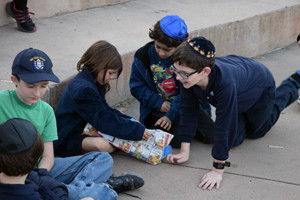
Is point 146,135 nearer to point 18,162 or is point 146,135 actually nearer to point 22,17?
point 18,162

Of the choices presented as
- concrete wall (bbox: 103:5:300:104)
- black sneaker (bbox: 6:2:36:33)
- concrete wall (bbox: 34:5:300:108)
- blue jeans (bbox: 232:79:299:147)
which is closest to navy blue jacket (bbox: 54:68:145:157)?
blue jeans (bbox: 232:79:299:147)

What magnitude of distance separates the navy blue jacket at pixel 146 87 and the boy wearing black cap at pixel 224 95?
0.31 meters

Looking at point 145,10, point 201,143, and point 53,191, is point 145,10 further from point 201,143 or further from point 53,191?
point 53,191

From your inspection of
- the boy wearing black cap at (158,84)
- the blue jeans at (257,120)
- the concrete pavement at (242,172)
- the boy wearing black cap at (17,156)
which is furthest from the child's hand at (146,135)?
the boy wearing black cap at (17,156)

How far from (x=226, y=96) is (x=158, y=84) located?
940 millimetres

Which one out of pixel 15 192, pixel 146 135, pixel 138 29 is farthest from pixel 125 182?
pixel 138 29

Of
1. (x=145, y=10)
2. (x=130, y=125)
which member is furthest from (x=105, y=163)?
(x=145, y=10)

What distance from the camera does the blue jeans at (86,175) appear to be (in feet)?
8.86

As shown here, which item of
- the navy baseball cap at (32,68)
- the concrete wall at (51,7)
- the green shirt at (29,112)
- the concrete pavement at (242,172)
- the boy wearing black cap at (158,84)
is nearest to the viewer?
the navy baseball cap at (32,68)

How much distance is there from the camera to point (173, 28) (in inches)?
141

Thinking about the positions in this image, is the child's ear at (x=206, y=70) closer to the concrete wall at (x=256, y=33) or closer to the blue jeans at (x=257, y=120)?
the blue jeans at (x=257, y=120)

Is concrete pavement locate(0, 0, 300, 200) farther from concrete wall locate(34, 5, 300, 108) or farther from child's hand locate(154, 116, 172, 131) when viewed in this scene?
child's hand locate(154, 116, 172, 131)

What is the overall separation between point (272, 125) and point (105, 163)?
5.53 ft

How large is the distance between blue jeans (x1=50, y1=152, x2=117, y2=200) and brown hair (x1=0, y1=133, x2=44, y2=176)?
30.2 inches
